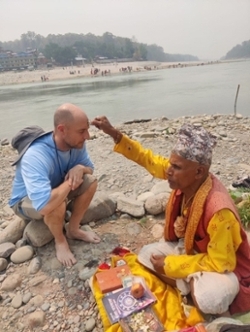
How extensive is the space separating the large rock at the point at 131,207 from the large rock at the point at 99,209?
0.33 ft

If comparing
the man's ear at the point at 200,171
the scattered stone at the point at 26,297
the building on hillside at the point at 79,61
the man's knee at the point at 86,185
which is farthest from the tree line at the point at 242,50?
the scattered stone at the point at 26,297

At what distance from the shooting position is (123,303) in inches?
93.4

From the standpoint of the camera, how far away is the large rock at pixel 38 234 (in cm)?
325

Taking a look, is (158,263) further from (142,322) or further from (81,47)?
(81,47)

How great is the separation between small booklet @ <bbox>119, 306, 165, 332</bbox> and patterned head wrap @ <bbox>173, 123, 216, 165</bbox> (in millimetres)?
1199

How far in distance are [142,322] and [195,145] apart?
1.34 m

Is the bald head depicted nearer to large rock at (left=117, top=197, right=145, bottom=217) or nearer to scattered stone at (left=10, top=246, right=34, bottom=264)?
scattered stone at (left=10, top=246, right=34, bottom=264)

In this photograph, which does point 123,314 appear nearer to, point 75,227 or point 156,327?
point 156,327

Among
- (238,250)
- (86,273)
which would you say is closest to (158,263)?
(238,250)

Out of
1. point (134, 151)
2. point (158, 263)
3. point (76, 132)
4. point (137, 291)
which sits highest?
point (76, 132)

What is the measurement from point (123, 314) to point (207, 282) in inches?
26.4

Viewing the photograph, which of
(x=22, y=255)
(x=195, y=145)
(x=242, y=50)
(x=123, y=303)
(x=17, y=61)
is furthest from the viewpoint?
(x=242, y=50)

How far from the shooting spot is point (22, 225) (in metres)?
3.54

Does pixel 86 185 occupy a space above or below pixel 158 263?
above
